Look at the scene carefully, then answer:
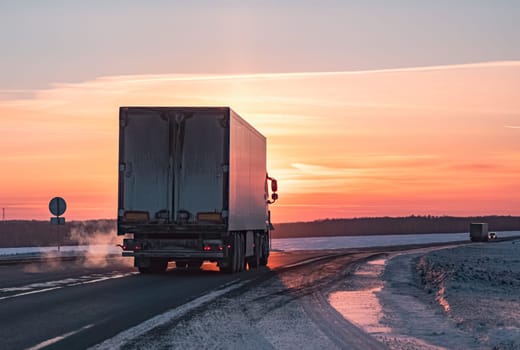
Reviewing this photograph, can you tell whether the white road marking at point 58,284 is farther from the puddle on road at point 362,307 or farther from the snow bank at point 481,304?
the snow bank at point 481,304

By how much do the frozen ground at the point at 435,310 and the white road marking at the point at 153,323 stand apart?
97.2 inches

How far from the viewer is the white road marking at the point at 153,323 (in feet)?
34.7

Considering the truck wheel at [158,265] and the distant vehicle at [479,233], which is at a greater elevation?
the distant vehicle at [479,233]

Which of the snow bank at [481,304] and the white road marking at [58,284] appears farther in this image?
the white road marking at [58,284]

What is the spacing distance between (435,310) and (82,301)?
6.31 metres

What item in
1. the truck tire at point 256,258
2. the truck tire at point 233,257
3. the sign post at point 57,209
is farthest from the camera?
the sign post at point 57,209

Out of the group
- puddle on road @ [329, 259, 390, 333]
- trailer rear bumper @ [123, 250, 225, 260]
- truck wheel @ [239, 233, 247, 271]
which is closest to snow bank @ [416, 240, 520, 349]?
puddle on road @ [329, 259, 390, 333]

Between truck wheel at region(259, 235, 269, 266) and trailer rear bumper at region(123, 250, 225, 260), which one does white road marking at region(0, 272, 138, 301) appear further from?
truck wheel at region(259, 235, 269, 266)

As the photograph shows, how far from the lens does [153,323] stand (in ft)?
42.2

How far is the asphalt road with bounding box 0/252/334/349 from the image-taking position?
456 inches

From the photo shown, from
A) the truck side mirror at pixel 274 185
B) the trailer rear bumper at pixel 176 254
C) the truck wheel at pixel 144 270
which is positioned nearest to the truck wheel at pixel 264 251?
the truck side mirror at pixel 274 185

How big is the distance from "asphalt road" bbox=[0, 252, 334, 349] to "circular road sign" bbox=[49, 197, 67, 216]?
37.5 ft

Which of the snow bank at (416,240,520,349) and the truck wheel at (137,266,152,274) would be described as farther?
the truck wheel at (137,266,152,274)

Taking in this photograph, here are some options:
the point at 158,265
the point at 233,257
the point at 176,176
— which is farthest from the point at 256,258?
the point at 176,176
